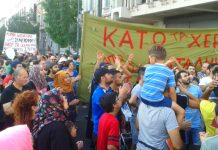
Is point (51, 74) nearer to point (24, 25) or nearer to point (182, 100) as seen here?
point (182, 100)

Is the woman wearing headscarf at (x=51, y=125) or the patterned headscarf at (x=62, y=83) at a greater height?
the woman wearing headscarf at (x=51, y=125)

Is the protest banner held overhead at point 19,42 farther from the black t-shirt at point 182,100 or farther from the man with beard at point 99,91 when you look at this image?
the black t-shirt at point 182,100

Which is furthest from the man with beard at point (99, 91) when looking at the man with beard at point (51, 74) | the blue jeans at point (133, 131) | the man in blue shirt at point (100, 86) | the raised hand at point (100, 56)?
the man with beard at point (51, 74)

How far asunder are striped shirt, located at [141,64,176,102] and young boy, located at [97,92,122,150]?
0.72 metres

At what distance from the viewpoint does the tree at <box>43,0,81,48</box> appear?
2895 cm

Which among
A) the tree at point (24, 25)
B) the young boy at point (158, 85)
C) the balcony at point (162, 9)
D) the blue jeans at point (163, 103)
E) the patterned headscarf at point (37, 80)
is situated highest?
the balcony at point (162, 9)

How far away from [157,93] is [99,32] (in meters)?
3.66

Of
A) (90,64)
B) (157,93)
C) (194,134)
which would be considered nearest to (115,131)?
(157,93)

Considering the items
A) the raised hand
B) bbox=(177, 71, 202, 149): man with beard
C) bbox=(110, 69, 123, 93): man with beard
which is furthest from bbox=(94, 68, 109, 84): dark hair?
the raised hand

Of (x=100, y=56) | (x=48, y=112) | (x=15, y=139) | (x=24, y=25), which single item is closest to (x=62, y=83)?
(x=100, y=56)

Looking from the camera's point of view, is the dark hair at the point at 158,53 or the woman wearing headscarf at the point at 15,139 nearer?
the woman wearing headscarf at the point at 15,139

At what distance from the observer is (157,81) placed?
3527mm

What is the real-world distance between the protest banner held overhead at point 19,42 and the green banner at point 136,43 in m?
12.6

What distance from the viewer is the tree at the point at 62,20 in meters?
29.0
